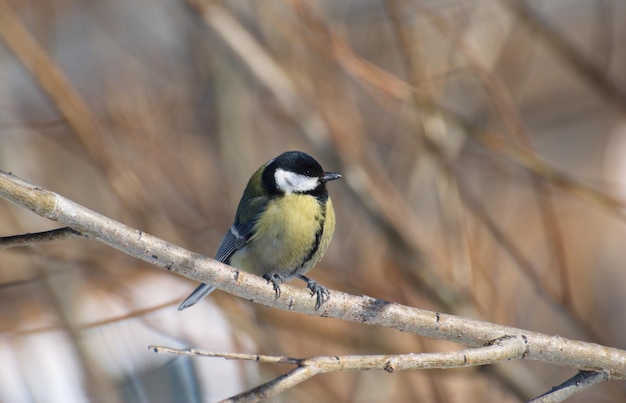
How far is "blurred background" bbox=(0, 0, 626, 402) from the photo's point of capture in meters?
2.55

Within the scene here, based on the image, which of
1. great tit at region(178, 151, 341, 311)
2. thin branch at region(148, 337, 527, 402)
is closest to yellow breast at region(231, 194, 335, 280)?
great tit at region(178, 151, 341, 311)

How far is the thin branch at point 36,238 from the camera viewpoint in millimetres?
1227

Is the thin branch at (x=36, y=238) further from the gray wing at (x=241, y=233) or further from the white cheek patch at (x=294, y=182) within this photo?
the white cheek patch at (x=294, y=182)

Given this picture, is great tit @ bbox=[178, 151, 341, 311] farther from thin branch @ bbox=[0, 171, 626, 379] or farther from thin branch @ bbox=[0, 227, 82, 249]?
thin branch @ bbox=[0, 227, 82, 249]

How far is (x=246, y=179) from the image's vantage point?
3.29 m

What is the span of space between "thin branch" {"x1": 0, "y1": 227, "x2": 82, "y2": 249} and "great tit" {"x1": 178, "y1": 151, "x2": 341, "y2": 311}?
2.59ft

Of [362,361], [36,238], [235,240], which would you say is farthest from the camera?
[235,240]

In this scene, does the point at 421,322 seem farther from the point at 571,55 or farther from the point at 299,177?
the point at 571,55

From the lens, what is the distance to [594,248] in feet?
15.8

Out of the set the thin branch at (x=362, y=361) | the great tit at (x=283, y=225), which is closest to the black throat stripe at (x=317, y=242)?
the great tit at (x=283, y=225)

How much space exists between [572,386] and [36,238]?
3.78 feet

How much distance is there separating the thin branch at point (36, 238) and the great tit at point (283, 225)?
31.1 inches

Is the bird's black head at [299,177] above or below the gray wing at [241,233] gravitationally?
above

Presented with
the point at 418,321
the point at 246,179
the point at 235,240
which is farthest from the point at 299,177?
the point at 246,179
